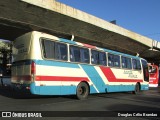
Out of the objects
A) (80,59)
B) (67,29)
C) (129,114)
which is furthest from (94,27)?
(129,114)

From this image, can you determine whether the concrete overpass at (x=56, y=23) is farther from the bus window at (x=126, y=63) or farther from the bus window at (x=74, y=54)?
the bus window at (x=126, y=63)

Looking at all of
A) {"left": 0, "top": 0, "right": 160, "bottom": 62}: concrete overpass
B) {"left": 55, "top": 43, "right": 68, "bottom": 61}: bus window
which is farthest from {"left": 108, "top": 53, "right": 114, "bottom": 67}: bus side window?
{"left": 0, "top": 0, "right": 160, "bottom": 62}: concrete overpass

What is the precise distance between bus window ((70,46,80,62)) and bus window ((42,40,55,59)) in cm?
137

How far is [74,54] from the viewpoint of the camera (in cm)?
1407

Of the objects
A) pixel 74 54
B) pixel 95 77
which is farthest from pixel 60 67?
pixel 95 77

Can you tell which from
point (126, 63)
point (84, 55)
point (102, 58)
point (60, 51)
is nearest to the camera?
point (60, 51)

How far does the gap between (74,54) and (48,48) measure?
6.36ft

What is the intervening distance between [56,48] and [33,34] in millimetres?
1386

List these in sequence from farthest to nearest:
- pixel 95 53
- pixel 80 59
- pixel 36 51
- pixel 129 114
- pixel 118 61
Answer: pixel 118 61 < pixel 95 53 < pixel 80 59 < pixel 36 51 < pixel 129 114

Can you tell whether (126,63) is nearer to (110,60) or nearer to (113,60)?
(113,60)

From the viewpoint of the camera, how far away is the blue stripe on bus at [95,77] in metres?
14.9

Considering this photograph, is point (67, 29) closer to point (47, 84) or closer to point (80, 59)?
point (80, 59)

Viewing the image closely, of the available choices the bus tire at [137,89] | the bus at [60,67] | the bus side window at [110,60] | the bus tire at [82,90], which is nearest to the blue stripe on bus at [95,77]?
the bus at [60,67]

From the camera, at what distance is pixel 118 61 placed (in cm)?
1797
